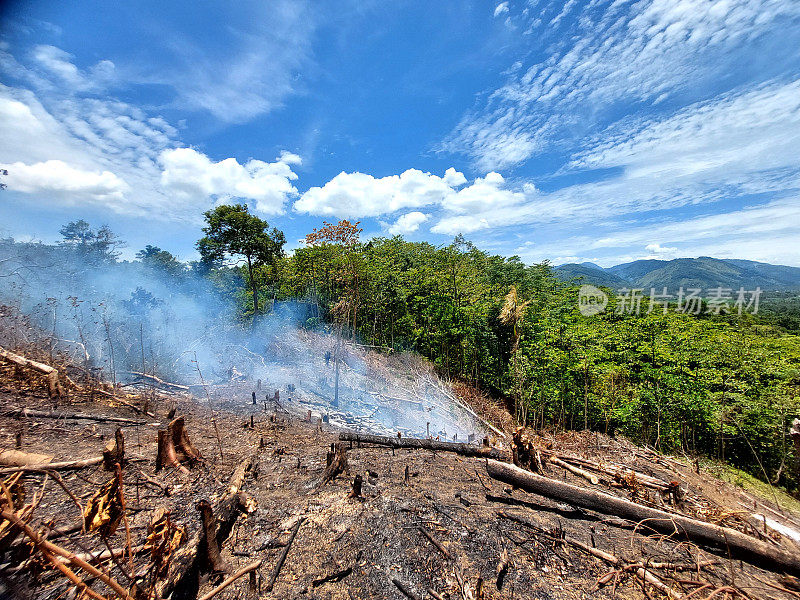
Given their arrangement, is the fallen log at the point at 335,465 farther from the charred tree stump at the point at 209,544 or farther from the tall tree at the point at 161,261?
the tall tree at the point at 161,261

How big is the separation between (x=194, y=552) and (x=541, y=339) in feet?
43.8

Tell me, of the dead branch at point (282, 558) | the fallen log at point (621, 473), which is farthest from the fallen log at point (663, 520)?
the dead branch at point (282, 558)

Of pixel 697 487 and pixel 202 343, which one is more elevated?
pixel 202 343

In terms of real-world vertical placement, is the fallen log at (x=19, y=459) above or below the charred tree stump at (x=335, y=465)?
above

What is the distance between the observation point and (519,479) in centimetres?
494

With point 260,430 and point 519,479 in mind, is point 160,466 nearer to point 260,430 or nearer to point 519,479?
point 260,430

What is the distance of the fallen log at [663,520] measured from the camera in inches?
128

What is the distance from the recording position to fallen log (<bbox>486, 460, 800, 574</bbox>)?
326cm

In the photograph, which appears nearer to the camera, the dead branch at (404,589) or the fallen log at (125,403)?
the dead branch at (404,589)

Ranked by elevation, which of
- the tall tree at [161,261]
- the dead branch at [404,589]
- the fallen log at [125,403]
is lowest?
the dead branch at [404,589]

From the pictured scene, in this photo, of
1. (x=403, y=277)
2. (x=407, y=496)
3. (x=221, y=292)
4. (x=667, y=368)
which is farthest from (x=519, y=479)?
(x=221, y=292)

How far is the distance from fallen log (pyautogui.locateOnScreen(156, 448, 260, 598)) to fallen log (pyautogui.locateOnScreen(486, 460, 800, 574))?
13.0 feet

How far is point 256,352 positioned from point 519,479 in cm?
1253

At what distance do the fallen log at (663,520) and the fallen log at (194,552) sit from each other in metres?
3.96
